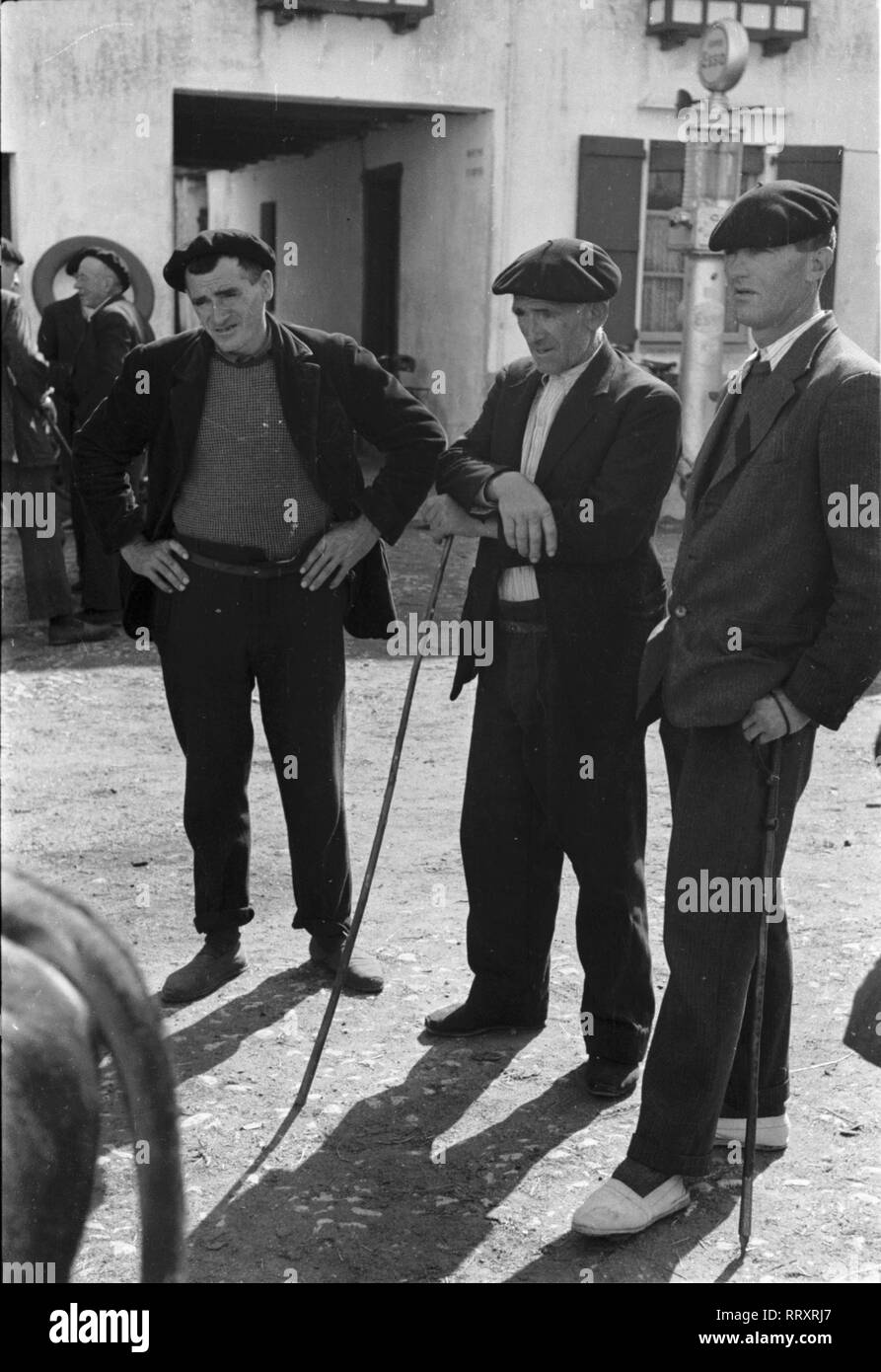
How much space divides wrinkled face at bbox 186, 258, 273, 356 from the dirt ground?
5.82ft

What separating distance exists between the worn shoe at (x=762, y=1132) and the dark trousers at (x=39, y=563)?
5.68 meters

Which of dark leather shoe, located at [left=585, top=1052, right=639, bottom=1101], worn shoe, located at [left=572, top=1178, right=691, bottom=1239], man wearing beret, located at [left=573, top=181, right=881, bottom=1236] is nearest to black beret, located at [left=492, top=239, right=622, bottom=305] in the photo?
man wearing beret, located at [left=573, top=181, right=881, bottom=1236]

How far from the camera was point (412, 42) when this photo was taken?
21.0 feet

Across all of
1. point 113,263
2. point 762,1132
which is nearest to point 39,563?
point 113,263

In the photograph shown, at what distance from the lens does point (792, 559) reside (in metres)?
3.21

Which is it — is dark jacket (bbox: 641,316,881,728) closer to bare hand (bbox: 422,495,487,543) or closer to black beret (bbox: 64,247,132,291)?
bare hand (bbox: 422,495,487,543)

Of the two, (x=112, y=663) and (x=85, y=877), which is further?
(x=112, y=663)

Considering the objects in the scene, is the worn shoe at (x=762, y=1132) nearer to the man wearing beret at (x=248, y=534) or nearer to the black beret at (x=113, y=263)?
the man wearing beret at (x=248, y=534)

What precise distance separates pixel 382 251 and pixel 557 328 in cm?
793

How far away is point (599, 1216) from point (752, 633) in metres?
1.21

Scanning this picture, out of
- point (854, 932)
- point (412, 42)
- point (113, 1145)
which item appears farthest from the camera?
point (412, 42)

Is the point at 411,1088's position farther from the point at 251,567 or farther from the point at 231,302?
the point at 231,302
